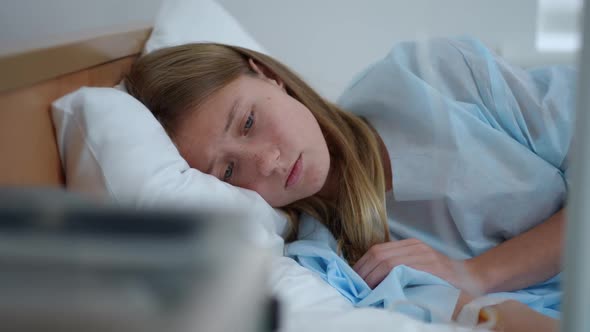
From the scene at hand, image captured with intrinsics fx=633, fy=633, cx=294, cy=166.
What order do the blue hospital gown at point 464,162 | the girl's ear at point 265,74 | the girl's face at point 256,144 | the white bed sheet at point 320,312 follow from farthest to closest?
the girl's ear at point 265,74 → the girl's face at point 256,144 → the blue hospital gown at point 464,162 → the white bed sheet at point 320,312

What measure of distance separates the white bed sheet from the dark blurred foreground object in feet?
0.57

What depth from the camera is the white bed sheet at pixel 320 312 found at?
0.50 meters

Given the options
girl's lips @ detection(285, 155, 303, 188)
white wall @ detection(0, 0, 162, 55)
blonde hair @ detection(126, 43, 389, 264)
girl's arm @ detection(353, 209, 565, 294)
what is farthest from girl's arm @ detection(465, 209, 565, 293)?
white wall @ detection(0, 0, 162, 55)

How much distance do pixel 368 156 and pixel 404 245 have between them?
0.75 ft

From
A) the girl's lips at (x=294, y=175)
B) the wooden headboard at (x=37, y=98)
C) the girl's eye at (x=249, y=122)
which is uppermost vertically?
the wooden headboard at (x=37, y=98)

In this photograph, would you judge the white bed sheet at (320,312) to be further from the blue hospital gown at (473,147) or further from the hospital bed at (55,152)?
the blue hospital gown at (473,147)

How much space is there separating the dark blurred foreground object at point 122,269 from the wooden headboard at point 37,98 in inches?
14.5

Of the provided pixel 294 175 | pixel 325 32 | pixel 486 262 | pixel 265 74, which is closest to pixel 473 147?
pixel 486 262

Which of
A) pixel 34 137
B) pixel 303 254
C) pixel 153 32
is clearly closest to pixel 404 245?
pixel 303 254

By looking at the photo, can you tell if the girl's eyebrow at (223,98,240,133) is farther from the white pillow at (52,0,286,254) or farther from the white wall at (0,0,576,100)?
the white wall at (0,0,576,100)

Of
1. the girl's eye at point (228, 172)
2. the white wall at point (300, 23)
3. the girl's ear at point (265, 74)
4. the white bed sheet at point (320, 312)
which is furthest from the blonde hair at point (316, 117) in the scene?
the white wall at point (300, 23)

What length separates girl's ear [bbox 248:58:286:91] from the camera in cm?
105

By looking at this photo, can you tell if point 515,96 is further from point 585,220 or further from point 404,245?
point 585,220

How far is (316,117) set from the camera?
1.06 meters
